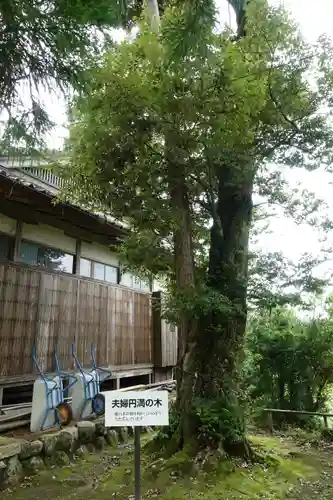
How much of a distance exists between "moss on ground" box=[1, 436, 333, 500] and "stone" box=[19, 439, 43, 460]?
0.28 metres

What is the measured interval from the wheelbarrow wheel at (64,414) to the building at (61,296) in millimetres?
771

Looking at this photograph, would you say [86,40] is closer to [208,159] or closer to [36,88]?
[36,88]

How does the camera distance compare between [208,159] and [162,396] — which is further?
[208,159]

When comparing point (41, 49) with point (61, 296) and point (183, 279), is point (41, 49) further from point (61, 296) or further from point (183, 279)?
point (61, 296)

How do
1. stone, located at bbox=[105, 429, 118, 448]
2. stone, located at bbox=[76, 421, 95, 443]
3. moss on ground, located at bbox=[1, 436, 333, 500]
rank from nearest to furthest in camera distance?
1. moss on ground, located at bbox=[1, 436, 333, 500]
2. stone, located at bbox=[76, 421, 95, 443]
3. stone, located at bbox=[105, 429, 118, 448]

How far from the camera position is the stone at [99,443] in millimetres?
6312

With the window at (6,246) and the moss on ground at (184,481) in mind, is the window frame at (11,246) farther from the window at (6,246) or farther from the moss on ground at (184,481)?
the moss on ground at (184,481)

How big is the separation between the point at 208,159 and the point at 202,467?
13.2 feet

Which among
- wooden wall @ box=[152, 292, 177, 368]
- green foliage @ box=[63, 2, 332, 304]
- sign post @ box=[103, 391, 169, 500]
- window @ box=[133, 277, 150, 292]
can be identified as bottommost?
sign post @ box=[103, 391, 169, 500]

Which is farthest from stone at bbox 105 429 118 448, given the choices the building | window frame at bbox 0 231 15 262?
window frame at bbox 0 231 15 262

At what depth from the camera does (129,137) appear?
17.0ft

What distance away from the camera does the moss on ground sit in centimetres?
455

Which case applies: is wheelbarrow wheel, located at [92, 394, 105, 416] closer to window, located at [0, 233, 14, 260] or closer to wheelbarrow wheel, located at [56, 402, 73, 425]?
wheelbarrow wheel, located at [56, 402, 73, 425]

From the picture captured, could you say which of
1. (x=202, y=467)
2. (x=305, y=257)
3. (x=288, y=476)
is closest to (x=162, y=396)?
(x=202, y=467)
